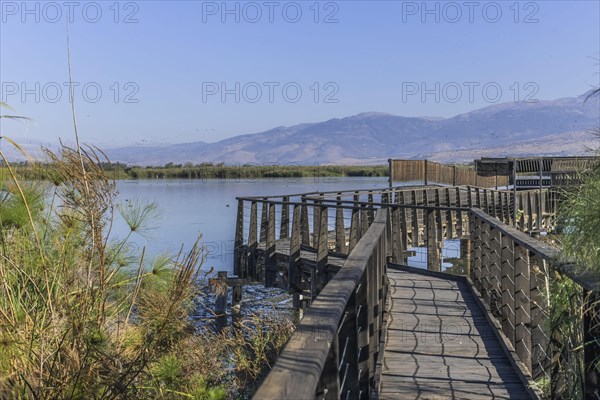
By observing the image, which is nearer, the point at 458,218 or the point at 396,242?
the point at 396,242

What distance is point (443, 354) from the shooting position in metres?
5.05

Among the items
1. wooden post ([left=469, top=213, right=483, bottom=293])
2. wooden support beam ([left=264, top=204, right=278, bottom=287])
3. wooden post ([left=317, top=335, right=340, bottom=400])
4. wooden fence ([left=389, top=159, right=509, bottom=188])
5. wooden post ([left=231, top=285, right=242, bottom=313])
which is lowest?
wooden post ([left=231, top=285, right=242, bottom=313])

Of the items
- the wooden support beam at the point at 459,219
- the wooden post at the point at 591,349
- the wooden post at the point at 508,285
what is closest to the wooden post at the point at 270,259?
the wooden post at the point at 508,285

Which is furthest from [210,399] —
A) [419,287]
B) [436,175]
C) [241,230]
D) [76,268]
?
[436,175]

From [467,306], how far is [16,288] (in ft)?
15.6

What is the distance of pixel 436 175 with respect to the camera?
29.8 meters

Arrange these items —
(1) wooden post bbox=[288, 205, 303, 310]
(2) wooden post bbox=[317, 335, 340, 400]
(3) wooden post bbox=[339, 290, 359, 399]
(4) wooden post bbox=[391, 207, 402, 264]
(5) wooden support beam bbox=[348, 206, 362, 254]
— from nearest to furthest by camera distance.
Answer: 1. (2) wooden post bbox=[317, 335, 340, 400]
2. (3) wooden post bbox=[339, 290, 359, 399]
3. (5) wooden support beam bbox=[348, 206, 362, 254]
4. (4) wooden post bbox=[391, 207, 402, 264]
5. (1) wooden post bbox=[288, 205, 303, 310]

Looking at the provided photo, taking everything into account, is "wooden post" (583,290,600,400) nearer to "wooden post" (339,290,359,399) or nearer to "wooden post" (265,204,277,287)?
"wooden post" (339,290,359,399)

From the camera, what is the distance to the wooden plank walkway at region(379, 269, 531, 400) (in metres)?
4.17

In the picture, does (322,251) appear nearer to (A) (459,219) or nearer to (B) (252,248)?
(B) (252,248)

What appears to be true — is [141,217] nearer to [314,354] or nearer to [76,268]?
[76,268]

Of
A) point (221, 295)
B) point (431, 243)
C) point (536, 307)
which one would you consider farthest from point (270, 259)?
point (536, 307)

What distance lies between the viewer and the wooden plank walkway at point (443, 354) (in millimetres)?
4168

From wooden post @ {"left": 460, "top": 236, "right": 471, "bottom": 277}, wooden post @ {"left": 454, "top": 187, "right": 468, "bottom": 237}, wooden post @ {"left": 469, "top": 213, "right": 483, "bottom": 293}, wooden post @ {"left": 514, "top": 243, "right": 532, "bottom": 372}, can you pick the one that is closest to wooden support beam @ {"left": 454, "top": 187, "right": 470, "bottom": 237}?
wooden post @ {"left": 454, "top": 187, "right": 468, "bottom": 237}
